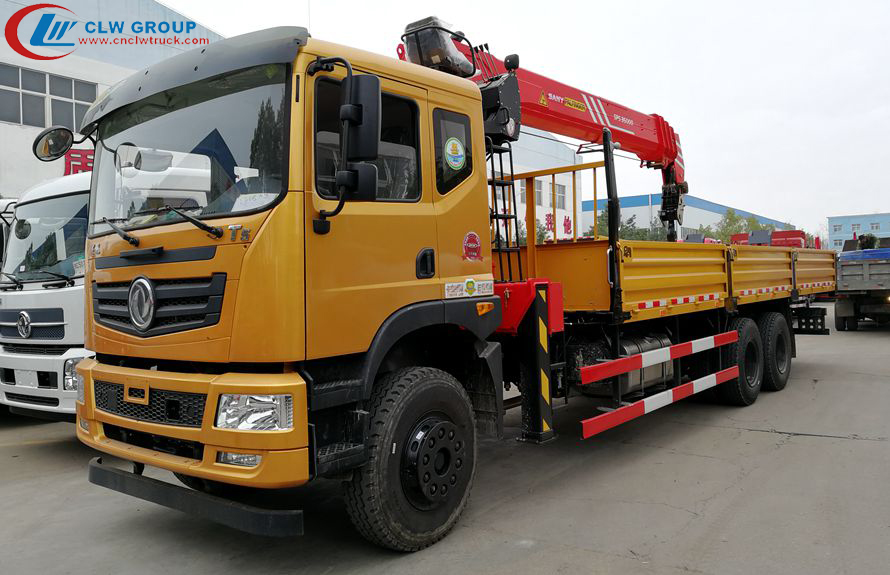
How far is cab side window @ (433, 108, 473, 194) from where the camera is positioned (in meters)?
3.79

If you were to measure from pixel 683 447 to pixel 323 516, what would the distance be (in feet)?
10.7

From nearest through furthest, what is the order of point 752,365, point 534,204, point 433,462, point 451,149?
point 433,462, point 451,149, point 534,204, point 752,365

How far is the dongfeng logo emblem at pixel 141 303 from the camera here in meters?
3.25

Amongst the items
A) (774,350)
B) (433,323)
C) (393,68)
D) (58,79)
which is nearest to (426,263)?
(433,323)

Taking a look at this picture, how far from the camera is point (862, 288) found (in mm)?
14422

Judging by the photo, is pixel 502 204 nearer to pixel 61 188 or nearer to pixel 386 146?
pixel 386 146

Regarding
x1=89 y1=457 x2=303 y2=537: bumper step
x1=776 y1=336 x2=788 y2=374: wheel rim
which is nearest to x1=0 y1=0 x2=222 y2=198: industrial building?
x1=89 y1=457 x2=303 y2=537: bumper step

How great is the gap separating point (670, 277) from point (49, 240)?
19.2 feet

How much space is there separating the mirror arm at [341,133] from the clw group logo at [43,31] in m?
15.4

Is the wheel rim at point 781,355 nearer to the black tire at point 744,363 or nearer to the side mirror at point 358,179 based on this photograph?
the black tire at point 744,363

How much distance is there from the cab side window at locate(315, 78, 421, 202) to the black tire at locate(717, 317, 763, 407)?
4822mm

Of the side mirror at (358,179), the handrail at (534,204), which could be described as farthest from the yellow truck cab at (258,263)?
the handrail at (534,204)

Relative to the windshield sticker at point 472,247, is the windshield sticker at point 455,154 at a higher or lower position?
higher

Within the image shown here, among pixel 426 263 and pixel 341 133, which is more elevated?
pixel 341 133
